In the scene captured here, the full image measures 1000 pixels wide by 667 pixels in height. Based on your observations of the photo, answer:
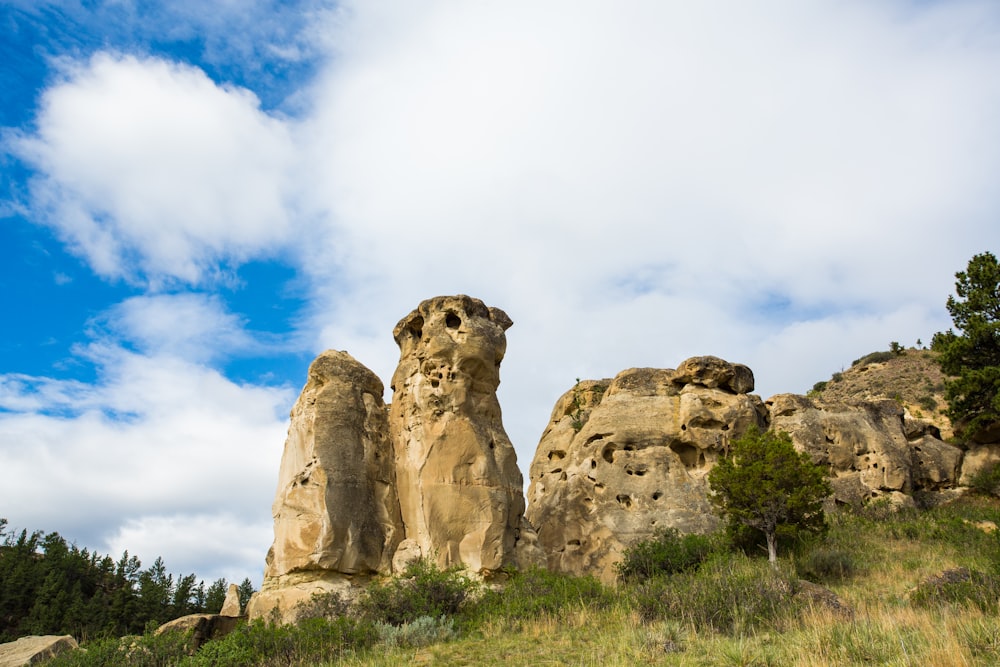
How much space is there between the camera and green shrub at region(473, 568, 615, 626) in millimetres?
14812

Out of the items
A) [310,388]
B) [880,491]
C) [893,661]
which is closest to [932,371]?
[880,491]

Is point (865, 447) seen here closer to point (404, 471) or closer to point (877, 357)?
point (404, 471)

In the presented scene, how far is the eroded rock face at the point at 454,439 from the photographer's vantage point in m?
18.2

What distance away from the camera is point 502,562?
59.3ft

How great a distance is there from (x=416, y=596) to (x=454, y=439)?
4902 millimetres

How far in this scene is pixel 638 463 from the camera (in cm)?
2506

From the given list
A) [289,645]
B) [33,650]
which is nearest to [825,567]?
[289,645]

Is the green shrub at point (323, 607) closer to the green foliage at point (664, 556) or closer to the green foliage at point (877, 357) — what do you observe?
the green foliage at point (664, 556)

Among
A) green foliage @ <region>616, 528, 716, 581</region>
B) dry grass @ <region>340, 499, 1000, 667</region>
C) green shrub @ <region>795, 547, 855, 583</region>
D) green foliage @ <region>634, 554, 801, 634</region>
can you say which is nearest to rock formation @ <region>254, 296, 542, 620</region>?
green foliage @ <region>616, 528, 716, 581</region>

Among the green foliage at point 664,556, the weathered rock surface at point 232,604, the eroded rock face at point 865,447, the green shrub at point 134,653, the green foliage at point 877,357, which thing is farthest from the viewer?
the green foliage at point 877,357

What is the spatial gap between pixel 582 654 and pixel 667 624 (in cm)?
185

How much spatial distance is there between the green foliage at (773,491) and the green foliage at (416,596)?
8.48 meters

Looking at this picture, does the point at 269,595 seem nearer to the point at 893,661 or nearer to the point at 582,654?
the point at 582,654

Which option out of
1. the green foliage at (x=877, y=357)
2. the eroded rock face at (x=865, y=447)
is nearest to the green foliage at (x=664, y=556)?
the eroded rock face at (x=865, y=447)
